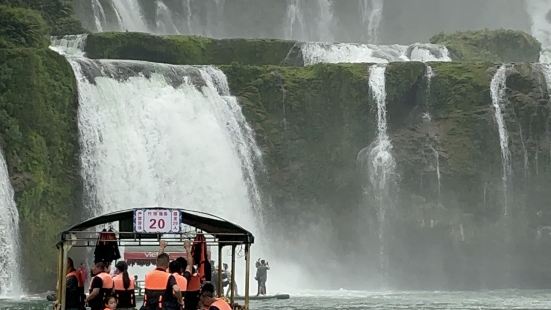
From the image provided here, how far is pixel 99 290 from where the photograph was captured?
18.2 metres

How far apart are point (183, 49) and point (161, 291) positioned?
45.4 m

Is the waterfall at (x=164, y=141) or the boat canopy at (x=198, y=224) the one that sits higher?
the waterfall at (x=164, y=141)

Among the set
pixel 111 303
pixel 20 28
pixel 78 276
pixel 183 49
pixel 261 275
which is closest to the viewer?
pixel 111 303

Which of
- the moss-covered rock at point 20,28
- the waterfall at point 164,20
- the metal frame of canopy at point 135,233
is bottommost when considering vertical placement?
the metal frame of canopy at point 135,233

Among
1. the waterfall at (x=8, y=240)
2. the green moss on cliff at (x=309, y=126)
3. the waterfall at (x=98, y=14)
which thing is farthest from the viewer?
the waterfall at (x=98, y=14)

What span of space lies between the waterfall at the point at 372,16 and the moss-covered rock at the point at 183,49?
3447 cm

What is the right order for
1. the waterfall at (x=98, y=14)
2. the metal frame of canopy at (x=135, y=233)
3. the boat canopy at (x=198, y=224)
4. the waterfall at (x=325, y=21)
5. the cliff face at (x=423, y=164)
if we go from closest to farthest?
the metal frame of canopy at (x=135, y=233), the boat canopy at (x=198, y=224), the cliff face at (x=423, y=164), the waterfall at (x=98, y=14), the waterfall at (x=325, y=21)

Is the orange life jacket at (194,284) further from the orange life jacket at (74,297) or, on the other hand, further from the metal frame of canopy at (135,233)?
the orange life jacket at (74,297)

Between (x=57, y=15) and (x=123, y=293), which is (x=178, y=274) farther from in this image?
(x=57, y=15)

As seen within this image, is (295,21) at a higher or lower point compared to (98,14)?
higher

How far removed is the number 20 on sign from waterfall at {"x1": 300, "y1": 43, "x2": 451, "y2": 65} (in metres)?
45.9

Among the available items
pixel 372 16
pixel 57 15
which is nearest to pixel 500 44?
pixel 372 16

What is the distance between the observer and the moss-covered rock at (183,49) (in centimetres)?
6019

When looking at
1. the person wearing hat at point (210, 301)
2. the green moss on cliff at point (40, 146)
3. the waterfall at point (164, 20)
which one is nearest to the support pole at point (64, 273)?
the person wearing hat at point (210, 301)
